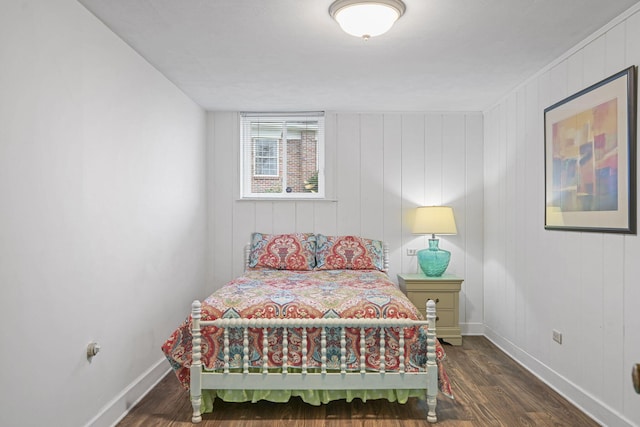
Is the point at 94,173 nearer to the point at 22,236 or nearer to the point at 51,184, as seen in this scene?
the point at 51,184

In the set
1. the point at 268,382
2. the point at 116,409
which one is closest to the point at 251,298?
the point at 268,382

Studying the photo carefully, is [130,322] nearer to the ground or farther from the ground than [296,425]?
A: farther from the ground

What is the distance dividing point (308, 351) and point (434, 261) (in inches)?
82.3

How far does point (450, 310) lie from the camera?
429 cm

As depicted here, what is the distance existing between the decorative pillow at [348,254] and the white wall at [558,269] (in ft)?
3.96

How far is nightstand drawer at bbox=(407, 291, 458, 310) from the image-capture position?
4.29 m

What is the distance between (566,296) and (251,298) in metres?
2.17

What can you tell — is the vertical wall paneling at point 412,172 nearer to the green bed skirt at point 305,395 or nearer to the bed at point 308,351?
the bed at point 308,351

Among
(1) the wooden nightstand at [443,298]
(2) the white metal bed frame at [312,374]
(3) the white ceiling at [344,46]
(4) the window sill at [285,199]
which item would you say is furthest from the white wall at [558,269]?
(4) the window sill at [285,199]

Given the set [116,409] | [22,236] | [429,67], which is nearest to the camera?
[22,236]

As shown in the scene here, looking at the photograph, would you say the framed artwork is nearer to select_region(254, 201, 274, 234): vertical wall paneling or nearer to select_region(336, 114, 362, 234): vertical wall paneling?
select_region(336, 114, 362, 234): vertical wall paneling

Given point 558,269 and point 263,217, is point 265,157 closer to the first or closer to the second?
point 263,217

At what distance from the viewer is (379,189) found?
15.7 ft

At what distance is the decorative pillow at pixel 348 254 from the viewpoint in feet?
13.9
